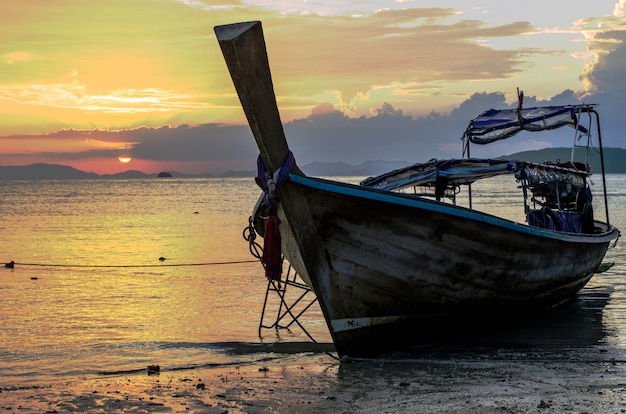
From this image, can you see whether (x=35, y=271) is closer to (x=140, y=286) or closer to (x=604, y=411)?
(x=140, y=286)

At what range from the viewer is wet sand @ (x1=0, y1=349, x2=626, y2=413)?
7035 millimetres

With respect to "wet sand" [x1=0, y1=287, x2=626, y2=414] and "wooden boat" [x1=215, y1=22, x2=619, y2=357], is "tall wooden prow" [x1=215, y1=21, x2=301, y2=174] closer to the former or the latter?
"wooden boat" [x1=215, y1=22, x2=619, y2=357]

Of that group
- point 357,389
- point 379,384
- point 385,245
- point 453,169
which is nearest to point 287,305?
point 453,169

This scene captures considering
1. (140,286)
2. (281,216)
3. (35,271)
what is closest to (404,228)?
(281,216)

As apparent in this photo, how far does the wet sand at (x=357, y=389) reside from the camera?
277 inches

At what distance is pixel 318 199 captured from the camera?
27.3 ft

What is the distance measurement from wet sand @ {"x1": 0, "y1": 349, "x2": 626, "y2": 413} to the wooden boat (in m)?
0.71

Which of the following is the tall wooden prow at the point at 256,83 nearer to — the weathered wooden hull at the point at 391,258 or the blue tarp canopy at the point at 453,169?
the weathered wooden hull at the point at 391,258

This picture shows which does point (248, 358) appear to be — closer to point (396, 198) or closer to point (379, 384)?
point (379, 384)

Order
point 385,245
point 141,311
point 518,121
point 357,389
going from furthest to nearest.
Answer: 1. point 518,121
2. point 141,311
3. point 385,245
4. point 357,389

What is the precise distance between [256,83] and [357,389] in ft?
10.6

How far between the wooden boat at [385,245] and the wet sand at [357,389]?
0.71 metres

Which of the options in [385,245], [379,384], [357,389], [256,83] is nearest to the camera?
[256,83]

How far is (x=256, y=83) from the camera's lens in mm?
7316
